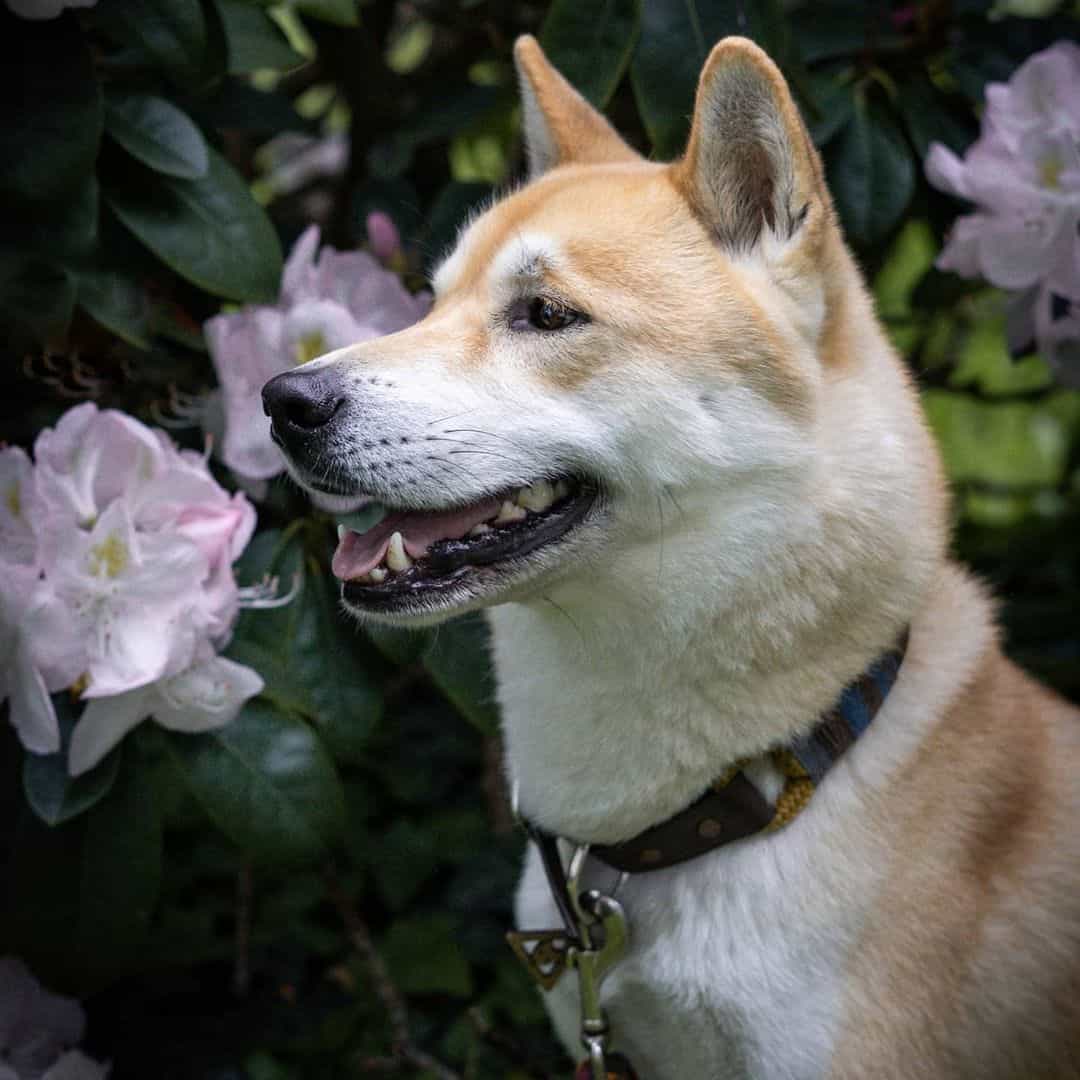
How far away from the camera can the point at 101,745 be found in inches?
65.0

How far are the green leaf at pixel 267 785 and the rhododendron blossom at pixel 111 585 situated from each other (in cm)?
6

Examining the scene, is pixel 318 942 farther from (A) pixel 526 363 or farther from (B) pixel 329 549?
(A) pixel 526 363

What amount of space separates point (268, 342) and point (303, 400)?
44 centimetres

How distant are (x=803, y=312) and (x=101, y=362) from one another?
45.5 inches

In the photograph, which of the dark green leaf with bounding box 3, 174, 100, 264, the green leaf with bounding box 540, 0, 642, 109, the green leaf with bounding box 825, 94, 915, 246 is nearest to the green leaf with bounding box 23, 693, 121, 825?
the dark green leaf with bounding box 3, 174, 100, 264

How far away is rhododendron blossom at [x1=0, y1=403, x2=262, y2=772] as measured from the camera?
5.24ft

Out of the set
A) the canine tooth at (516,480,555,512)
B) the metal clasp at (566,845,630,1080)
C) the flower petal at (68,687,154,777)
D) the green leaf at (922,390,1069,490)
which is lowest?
the green leaf at (922,390,1069,490)

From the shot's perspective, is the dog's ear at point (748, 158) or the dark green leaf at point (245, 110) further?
the dark green leaf at point (245, 110)

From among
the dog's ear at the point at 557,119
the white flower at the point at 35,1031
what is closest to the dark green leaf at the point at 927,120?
the dog's ear at the point at 557,119

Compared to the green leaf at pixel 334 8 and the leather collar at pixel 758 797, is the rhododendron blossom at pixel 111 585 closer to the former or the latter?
the leather collar at pixel 758 797

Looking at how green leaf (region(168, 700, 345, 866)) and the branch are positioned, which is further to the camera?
the branch

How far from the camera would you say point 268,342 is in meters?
1.91

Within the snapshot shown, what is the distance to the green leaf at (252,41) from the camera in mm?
1929

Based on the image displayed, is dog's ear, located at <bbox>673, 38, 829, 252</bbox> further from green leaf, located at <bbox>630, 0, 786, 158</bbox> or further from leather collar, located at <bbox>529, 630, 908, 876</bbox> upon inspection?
leather collar, located at <bbox>529, 630, 908, 876</bbox>
